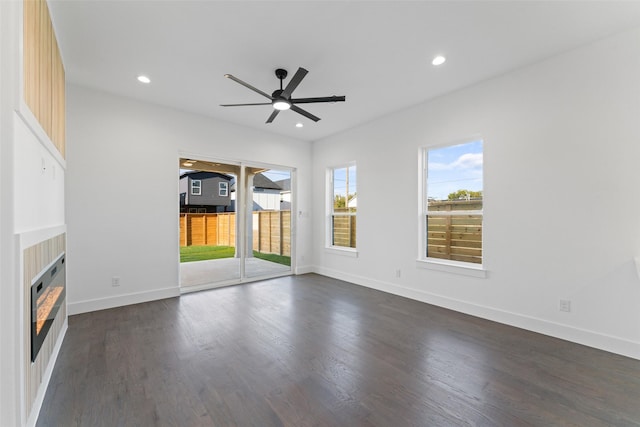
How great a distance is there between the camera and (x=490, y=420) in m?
1.71

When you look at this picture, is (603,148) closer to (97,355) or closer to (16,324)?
(16,324)

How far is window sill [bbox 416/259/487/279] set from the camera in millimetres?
3482

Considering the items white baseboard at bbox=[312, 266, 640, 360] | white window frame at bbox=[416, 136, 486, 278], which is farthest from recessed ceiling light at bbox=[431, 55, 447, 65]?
white baseboard at bbox=[312, 266, 640, 360]

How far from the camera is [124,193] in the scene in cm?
392

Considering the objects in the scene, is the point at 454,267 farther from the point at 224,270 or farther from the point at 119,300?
the point at 119,300

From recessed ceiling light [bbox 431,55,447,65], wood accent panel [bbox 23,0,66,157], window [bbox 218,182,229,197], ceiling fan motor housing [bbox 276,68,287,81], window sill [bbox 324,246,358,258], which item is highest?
recessed ceiling light [bbox 431,55,447,65]

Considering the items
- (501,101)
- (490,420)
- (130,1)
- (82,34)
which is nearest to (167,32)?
(130,1)

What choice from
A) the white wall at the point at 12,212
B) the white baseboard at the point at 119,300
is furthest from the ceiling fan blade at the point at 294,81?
the white baseboard at the point at 119,300

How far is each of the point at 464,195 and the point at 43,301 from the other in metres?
4.38

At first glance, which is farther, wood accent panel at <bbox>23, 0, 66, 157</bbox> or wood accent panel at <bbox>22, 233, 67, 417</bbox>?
wood accent panel at <bbox>23, 0, 66, 157</bbox>

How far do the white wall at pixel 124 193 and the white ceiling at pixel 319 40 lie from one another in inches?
17.2

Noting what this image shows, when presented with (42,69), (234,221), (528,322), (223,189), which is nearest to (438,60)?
(528,322)

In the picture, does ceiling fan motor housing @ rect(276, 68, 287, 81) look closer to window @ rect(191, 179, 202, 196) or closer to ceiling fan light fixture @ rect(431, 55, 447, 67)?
ceiling fan light fixture @ rect(431, 55, 447, 67)

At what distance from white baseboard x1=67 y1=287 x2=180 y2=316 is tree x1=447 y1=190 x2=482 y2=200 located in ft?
14.2
